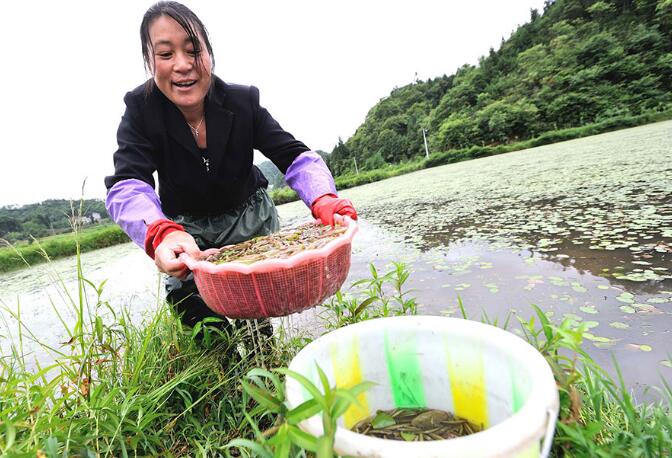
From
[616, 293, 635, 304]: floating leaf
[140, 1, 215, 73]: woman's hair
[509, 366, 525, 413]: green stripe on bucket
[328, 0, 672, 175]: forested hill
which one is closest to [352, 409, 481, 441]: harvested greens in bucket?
[509, 366, 525, 413]: green stripe on bucket

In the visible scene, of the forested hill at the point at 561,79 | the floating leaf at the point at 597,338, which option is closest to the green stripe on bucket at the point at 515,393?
the floating leaf at the point at 597,338

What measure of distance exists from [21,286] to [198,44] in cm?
749

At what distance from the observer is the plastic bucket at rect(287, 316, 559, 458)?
2.08 ft

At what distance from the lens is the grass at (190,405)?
28.3 inches

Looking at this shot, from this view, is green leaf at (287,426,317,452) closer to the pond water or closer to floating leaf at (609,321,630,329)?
the pond water

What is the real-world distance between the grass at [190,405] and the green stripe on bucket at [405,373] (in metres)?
0.28

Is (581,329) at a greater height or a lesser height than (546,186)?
greater

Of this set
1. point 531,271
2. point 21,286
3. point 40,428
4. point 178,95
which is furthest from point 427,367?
point 21,286

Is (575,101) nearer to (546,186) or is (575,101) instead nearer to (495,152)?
(495,152)

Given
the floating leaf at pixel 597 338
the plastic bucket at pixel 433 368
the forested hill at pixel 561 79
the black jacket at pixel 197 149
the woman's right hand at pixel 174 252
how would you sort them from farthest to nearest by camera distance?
the forested hill at pixel 561 79 → the floating leaf at pixel 597 338 → the black jacket at pixel 197 149 → the woman's right hand at pixel 174 252 → the plastic bucket at pixel 433 368

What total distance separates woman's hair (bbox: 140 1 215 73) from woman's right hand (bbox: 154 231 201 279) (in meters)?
0.67

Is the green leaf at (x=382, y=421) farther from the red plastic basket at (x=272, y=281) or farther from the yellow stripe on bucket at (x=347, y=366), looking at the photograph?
the red plastic basket at (x=272, y=281)

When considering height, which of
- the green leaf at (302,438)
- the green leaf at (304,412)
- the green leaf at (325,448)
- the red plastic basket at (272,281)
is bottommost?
the green leaf at (302,438)

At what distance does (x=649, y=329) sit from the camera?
1.67 meters
